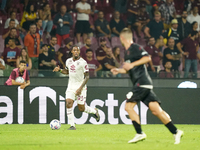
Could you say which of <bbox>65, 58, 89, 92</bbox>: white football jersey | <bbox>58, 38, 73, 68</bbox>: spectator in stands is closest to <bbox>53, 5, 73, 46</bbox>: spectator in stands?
<bbox>58, 38, 73, 68</bbox>: spectator in stands

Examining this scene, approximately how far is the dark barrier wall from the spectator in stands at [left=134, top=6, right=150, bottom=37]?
4.83 metres

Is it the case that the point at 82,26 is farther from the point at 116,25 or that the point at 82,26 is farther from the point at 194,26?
the point at 194,26

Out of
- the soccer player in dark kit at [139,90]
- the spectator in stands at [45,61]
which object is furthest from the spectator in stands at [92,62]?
the soccer player in dark kit at [139,90]

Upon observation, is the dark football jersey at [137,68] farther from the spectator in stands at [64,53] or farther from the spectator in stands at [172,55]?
the spectator in stands at [172,55]

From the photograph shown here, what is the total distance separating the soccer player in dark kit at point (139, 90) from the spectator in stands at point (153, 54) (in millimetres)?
7919

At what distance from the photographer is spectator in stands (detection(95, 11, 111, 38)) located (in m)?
16.4

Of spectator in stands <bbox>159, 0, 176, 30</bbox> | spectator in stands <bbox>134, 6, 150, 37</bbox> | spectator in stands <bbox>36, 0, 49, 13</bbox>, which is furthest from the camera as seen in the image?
spectator in stands <bbox>159, 0, 176, 30</bbox>

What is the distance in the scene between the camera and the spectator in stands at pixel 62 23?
52.1 ft

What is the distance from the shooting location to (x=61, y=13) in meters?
16.1

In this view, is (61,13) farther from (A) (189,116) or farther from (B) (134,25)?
(A) (189,116)

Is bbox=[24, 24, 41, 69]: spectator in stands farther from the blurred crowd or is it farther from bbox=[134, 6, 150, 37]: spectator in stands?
bbox=[134, 6, 150, 37]: spectator in stands

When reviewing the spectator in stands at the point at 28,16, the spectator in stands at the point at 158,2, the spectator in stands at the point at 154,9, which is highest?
the spectator in stands at the point at 158,2

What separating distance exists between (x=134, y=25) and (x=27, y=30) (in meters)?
4.56

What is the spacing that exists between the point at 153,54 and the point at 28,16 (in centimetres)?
512
